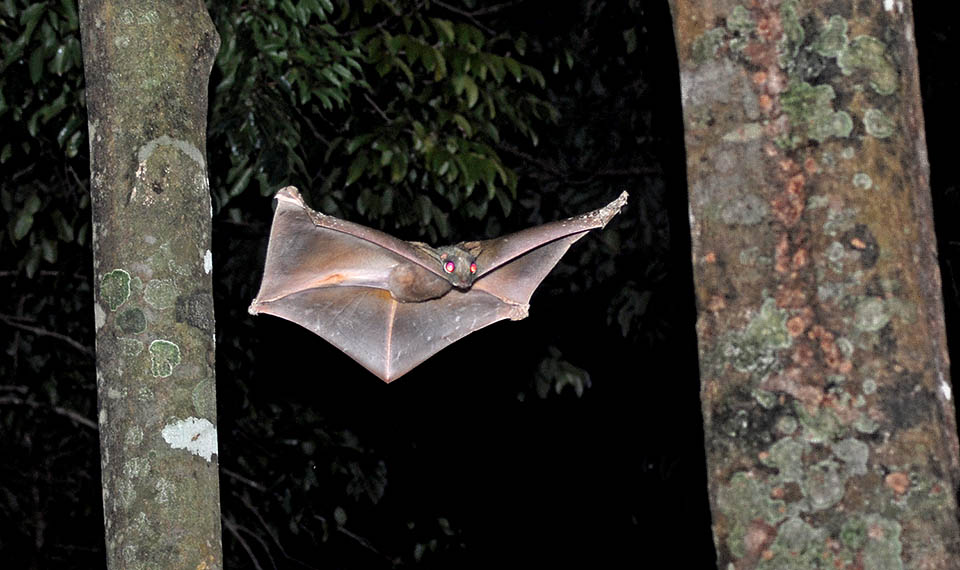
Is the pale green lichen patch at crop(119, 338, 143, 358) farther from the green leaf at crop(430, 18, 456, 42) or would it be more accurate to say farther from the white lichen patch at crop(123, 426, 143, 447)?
the green leaf at crop(430, 18, 456, 42)

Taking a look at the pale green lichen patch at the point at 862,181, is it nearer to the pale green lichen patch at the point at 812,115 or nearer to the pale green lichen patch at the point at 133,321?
the pale green lichen patch at the point at 812,115

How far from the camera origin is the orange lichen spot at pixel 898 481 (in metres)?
1.96

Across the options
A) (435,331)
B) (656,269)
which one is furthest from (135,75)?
(656,269)

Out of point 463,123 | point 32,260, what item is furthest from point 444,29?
point 32,260

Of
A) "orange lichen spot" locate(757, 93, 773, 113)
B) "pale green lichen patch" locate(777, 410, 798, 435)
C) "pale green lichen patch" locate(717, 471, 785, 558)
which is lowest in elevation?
"pale green lichen patch" locate(717, 471, 785, 558)

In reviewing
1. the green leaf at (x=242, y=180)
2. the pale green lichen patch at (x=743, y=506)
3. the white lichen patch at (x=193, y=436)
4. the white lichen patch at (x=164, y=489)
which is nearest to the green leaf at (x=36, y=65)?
the green leaf at (x=242, y=180)

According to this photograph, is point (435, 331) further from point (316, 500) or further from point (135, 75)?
point (316, 500)

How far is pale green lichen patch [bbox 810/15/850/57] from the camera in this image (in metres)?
2.16

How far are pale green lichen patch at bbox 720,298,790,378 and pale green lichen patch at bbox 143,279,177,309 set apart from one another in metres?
1.60

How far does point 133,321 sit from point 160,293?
96 mm

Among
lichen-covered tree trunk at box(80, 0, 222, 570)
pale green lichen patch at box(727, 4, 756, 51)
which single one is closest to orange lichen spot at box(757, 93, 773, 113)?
pale green lichen patch at box(727, 4, 756, 51)

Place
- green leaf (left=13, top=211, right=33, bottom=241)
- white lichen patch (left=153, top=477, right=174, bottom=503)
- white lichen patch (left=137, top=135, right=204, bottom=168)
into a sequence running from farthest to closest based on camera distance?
green leaf (left=13, top=211, right=33, bottom=241) < white lichen patch (left=137, top=135, right=204, bottom=168) < white lichen patch (left=153, top=477, right=174, bottom=503)

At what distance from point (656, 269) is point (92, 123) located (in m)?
5.83

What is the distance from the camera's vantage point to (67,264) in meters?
7.92
